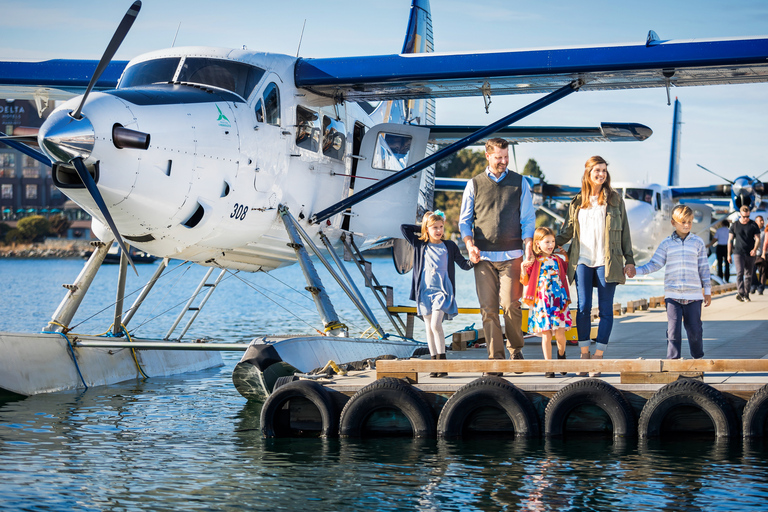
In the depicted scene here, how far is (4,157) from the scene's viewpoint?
111625 mm

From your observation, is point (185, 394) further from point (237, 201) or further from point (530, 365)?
point (530, 365)

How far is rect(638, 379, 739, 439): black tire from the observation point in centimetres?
651

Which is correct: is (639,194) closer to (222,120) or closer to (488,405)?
(222,120)

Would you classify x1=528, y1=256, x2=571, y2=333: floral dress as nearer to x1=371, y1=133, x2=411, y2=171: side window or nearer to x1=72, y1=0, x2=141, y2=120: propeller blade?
x1=72, y1=0, x2=141, y2=120: propeller blade

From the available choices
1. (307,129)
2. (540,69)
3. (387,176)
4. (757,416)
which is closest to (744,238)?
→ (387,176)

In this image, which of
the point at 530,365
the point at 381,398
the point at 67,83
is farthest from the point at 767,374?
the point at 67,83

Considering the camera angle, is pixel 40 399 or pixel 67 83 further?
pixel 67 83

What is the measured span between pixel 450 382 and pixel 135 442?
2570 mm

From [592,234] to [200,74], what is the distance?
4.41 metres

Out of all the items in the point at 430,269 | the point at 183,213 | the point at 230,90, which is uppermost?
the point at 230,90

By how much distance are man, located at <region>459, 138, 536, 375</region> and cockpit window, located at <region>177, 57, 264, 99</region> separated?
10.3 feet

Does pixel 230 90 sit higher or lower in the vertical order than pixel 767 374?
higher

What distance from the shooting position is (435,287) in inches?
307

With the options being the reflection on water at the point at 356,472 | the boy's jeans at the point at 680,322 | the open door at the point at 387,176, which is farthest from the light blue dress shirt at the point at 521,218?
the open door at the point at 387,176
